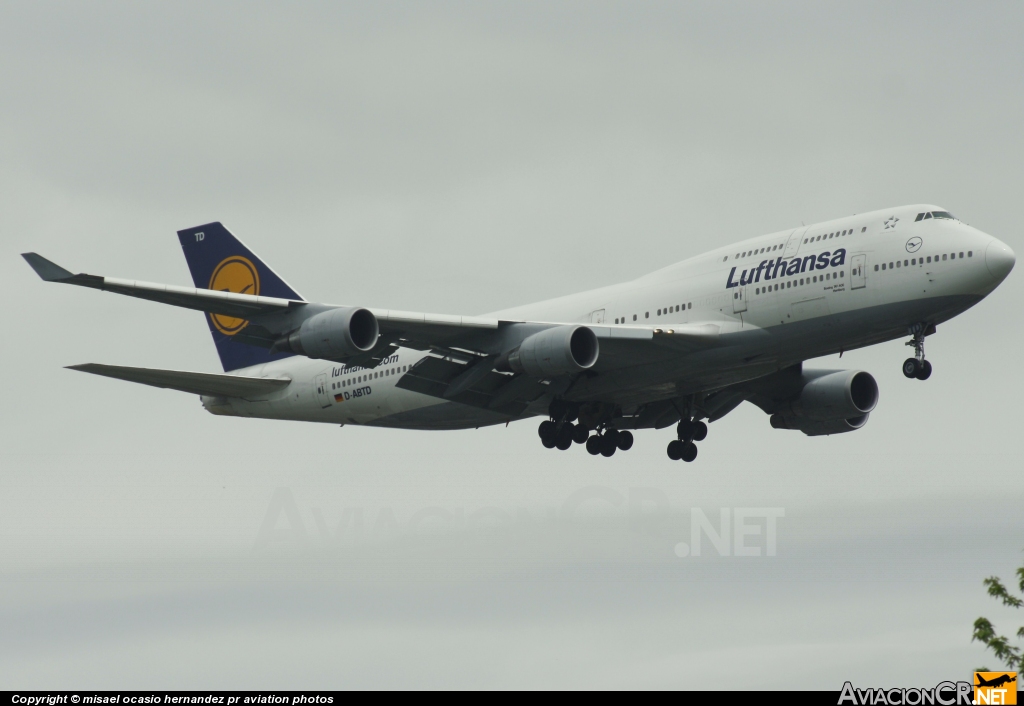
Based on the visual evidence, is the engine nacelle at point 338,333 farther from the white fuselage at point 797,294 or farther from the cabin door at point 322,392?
the cabin door at point 322,392

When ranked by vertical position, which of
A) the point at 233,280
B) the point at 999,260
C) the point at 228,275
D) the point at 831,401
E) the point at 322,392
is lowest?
the point at 999,260

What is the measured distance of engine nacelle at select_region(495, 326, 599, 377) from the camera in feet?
112

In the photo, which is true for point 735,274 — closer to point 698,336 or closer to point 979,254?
point 698,336

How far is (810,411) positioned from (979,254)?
1114 centimetres

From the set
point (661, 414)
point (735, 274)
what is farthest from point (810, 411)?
point (735, 274)

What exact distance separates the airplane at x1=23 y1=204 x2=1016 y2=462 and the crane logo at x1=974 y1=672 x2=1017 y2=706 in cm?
1160

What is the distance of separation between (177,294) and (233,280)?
1404cm

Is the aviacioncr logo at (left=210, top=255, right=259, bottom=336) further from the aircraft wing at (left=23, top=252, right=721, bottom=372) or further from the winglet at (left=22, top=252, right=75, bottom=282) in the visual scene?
the winglet at (left=22, top=252, right=75, bottom=282)

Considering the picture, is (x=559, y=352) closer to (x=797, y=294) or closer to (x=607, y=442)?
(x=797, y=294)

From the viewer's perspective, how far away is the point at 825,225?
34812 millimetres

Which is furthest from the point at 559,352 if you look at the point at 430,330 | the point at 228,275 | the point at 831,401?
the point at 228,275

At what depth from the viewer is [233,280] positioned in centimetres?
4619

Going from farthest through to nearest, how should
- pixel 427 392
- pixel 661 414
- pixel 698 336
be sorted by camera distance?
pixel 661 414
pixel 427 392
pixel 698 336

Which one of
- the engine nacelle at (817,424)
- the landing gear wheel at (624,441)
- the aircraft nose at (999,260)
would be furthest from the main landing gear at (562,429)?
the aircraft nose at (999,260)
